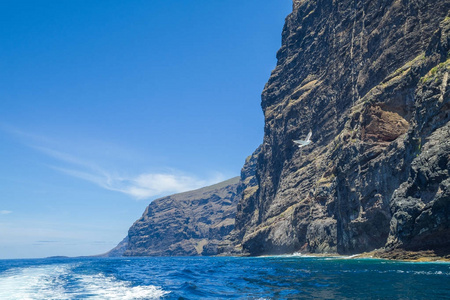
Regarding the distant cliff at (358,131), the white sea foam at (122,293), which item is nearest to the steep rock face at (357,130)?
the distant cliff at (358,131)

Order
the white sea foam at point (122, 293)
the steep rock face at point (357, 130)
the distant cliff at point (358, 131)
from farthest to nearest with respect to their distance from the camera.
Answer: the steep rock face at point (357, 130)
the distant cliff at point (358, 131)
the white sea foam at point (122, 293)

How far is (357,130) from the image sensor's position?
74750 mm

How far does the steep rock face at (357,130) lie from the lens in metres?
45.5

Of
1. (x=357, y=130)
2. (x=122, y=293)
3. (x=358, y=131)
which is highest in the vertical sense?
(x=357, y=130)

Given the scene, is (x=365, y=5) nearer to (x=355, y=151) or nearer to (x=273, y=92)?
(x=355, y=151)

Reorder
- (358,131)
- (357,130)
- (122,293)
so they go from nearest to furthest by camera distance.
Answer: (122,293) → (358,131) → (357,130)

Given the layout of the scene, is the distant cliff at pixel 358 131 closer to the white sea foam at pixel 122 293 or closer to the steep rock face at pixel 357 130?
the steep rock face at pixel 357 130

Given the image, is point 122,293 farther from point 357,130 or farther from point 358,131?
point 357,130

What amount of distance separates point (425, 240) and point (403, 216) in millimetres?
3921

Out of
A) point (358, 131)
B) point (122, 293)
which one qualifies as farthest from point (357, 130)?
point (122, 293)

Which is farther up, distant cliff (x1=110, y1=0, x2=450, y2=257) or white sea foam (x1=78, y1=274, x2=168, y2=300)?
distant cliff (x1=110, y1=0, x2=450, y2=257)

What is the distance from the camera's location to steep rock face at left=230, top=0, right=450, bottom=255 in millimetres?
45469

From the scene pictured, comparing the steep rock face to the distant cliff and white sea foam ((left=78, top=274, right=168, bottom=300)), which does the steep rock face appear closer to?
the distant cliff

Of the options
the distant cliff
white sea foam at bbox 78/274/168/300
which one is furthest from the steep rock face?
white sea foam at bbox 78/274/168/300
